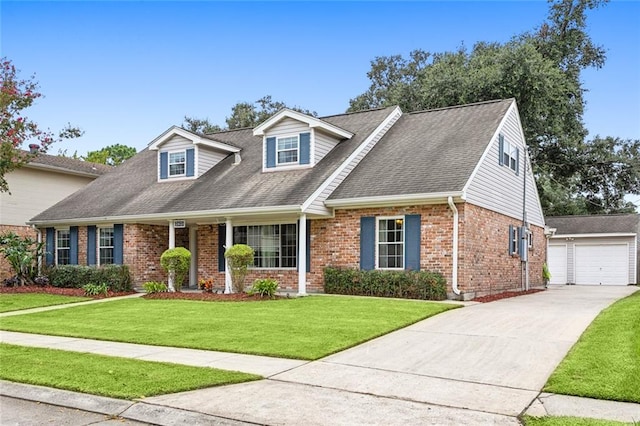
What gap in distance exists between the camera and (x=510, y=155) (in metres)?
19.5

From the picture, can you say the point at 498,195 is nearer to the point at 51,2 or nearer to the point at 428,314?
the point at 428,314

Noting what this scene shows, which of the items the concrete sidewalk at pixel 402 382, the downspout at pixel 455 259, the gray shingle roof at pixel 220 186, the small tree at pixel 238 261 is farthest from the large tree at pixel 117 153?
the concrete sidewalk at pixel 402 382

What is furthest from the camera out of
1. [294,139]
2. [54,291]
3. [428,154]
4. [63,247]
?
[63,247]

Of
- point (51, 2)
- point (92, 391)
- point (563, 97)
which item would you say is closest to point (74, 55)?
point (51, 2)

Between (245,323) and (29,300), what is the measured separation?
899 centimetres

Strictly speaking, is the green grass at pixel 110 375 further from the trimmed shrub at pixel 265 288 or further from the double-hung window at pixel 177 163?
the double-hung window at pixel 177 163

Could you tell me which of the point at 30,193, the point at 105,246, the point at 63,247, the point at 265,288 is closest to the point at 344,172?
the point at 265,288

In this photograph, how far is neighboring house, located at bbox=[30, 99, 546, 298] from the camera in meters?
15.6

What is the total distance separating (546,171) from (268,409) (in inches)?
1213

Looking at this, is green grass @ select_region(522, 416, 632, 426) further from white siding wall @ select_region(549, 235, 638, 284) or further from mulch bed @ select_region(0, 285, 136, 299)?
white siding wall @ select_region(549, 235, 638, 284)

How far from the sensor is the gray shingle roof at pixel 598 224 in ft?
87.1

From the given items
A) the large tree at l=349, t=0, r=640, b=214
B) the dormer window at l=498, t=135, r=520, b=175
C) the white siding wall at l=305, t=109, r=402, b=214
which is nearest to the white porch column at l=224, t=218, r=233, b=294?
the white siding wall at l=305, t=109, r=402, b=214

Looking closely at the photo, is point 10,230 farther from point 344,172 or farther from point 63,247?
point 344,172

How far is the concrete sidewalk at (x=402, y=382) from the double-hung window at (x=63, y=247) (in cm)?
1206
